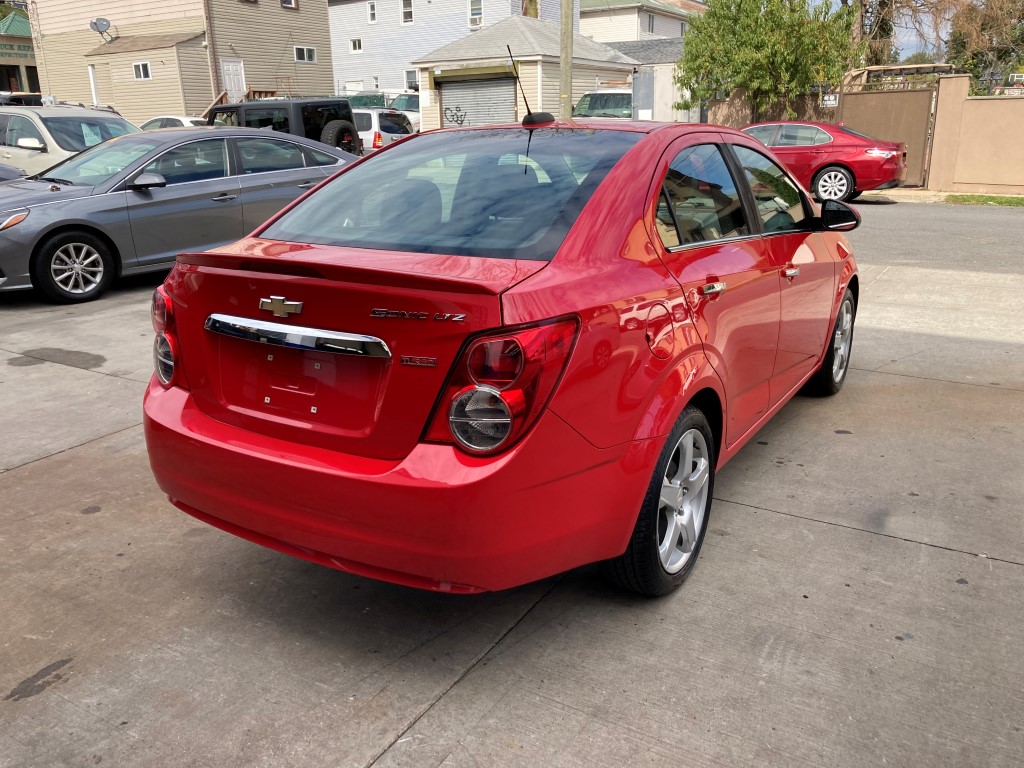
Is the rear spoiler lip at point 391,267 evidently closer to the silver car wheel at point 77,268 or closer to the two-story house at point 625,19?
the silver car wheel at point 77,268

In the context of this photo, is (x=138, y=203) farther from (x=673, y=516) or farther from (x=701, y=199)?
(x=673, y=516)

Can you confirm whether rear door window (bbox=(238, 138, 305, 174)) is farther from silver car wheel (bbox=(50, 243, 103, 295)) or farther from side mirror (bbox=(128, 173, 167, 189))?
silver car wheel (bbox=(50, 243, 103, 295))

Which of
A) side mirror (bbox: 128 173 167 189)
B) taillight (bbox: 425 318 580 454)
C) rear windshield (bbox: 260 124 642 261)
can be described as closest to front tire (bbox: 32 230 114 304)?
side mirror (bbox: 128 173 167 189)

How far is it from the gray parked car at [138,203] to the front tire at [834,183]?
10.9 metres

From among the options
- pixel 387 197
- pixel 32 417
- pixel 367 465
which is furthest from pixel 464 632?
pixel 32 417

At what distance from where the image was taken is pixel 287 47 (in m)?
35.6

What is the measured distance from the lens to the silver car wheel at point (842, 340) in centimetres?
529

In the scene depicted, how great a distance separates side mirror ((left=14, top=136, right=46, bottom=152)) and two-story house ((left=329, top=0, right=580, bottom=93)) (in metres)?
34.8

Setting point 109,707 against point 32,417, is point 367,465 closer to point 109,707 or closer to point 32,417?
point 109,707

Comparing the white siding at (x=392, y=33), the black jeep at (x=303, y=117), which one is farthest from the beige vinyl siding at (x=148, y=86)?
the black jeep at (x=303, y=117)

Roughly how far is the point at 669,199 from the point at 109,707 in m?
2.47

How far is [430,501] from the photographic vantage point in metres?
2.41

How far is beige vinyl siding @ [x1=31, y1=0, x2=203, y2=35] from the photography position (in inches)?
1303

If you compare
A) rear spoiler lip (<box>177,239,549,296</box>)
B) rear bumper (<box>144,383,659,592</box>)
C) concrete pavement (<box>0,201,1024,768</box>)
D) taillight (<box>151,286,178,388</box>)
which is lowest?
concrete pavement (<box>0,201,1024,768</box>)
